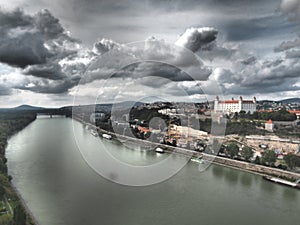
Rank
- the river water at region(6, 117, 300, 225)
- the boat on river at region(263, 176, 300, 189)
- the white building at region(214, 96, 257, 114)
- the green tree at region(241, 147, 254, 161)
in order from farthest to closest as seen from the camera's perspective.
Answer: the white building at region(214, 96, 257, 114)
the green tree at region(241, 147, 254, 161)
the boat on river at region(263, 176, 300, 189)
the river water at region(6, 117, 300, 225)

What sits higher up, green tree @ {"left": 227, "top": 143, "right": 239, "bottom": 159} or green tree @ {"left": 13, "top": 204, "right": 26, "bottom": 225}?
green tree @ {"left": 227, "top": 143, "right": 239, "bottom": 159}

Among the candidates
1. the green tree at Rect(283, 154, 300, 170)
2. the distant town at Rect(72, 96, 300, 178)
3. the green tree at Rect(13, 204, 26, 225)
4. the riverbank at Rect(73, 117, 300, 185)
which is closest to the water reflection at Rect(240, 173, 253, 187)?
the riverbank at Rect(73, 117, 300, 185)

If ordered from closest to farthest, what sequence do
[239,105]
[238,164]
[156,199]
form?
[156,199] → [238,164] → [239,105]

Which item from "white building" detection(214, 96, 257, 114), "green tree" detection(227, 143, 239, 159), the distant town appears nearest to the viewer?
the distant town

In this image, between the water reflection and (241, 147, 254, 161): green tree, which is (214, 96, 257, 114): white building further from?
the water reflection

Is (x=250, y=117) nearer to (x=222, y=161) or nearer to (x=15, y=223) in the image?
(x=222, y=161)

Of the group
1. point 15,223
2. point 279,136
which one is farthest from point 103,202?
point 279,136

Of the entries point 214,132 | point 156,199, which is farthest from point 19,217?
point 214,132

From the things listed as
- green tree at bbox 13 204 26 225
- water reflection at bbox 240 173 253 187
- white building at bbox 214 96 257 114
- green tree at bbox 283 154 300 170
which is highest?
white building at bbox 214 96 257 114

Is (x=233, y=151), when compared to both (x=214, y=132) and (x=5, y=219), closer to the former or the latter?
(x=214, y=132)

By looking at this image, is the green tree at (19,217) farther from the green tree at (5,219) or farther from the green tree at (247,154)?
the green tree at (247,154)
